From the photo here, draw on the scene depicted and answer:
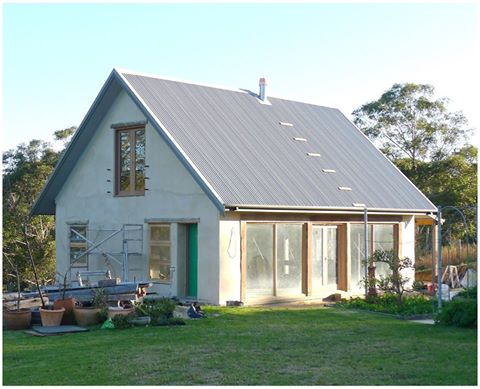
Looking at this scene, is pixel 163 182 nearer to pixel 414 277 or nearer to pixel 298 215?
pixel 298 215

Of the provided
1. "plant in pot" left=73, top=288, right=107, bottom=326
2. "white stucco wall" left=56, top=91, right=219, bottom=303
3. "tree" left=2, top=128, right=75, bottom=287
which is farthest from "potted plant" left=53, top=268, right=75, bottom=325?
"tree" left=2, top=128, right=75, bottom=287

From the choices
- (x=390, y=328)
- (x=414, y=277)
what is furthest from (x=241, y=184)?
(x=414, y=277)

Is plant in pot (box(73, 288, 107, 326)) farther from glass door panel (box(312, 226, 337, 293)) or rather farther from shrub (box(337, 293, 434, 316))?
glass door panel (box(312, 226, 337, 293))

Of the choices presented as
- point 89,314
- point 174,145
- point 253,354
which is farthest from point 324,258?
point 253,354

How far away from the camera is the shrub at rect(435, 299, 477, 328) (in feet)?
48.1

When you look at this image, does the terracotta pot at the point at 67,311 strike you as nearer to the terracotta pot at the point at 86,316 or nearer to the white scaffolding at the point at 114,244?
the terracotta pot at the point at 86,316

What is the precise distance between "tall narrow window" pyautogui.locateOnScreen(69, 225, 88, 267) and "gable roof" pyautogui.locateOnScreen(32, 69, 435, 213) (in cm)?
176

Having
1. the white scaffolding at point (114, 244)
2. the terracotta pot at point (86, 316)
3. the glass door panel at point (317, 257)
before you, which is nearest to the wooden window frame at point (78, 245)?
the white scaffolding at point (114, 244)

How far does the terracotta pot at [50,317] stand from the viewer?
15836mm

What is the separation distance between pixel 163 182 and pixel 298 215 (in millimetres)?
3805

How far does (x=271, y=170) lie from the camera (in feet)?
71.7

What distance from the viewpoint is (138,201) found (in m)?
22.0

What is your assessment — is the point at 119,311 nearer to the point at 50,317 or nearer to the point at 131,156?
the point at 50,317

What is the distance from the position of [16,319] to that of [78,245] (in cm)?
788
